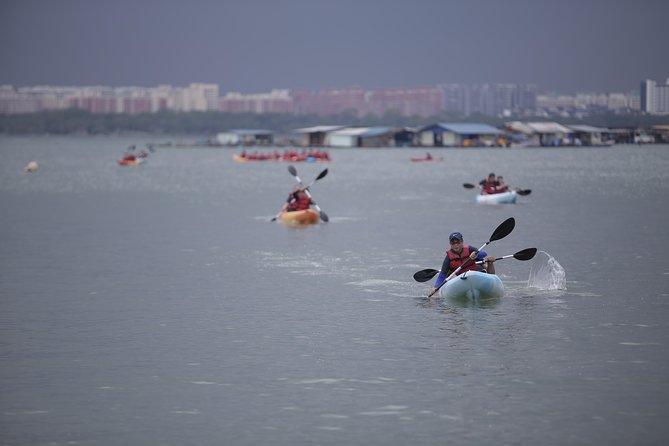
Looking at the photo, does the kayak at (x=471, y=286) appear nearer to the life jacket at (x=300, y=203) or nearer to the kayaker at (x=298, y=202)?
the kayaker at (x=298, y=202)

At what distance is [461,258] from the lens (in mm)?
26469

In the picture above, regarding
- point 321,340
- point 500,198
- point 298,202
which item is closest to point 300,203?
point 298,202

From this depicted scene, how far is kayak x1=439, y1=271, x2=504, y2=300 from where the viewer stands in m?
26.2

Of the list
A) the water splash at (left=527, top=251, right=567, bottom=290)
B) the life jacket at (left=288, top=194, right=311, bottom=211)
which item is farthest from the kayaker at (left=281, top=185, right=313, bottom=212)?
the water splash at (left=527, top=251, right=567, bottom=290)

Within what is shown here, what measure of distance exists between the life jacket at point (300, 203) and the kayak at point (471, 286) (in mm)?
22361

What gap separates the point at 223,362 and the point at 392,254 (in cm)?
1798

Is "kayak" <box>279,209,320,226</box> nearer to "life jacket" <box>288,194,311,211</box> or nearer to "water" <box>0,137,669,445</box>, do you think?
"life jacket" <box>288,194,311,211</box>

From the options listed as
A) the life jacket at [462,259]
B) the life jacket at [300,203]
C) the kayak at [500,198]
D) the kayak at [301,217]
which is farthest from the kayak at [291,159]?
the life jacket at [462,259]

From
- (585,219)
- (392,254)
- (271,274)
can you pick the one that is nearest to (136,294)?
(271,274)

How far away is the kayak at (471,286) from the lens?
2625 centimetres

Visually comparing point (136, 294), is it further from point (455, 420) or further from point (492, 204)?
point (492, 204)

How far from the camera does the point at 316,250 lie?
1567 inches

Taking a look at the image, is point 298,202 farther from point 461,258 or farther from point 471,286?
point 471,286

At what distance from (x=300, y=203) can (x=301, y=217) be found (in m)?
0.79
